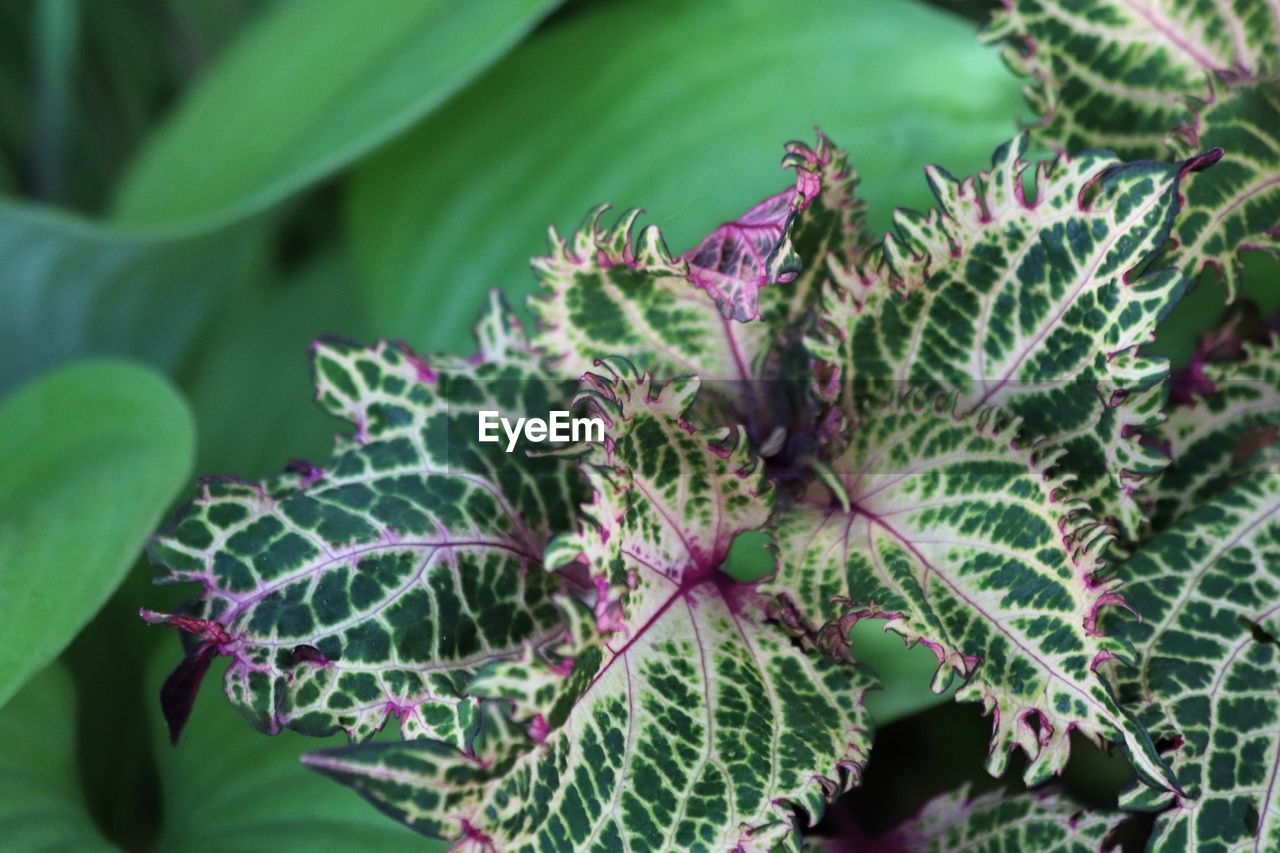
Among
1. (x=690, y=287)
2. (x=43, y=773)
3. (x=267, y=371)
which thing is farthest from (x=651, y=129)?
(x=43, y=773)

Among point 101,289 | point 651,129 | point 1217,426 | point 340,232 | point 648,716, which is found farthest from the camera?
point 340,232

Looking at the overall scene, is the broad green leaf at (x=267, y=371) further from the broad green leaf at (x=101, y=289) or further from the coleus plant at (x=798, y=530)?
the coleus plant at (x=798, y=530)

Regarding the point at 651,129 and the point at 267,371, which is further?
the point at 267,371

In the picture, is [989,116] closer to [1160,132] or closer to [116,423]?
[1160,132]

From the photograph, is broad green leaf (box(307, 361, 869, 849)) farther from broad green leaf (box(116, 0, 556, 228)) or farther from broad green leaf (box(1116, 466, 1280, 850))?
broad green leaf (box(116, 0, 556, 228))

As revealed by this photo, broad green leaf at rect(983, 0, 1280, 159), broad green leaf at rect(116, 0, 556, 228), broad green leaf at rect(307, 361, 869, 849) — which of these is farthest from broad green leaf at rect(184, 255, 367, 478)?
broad green leaf at rect(983, 0, 1280, 159)

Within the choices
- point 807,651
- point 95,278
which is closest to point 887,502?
point 807,651

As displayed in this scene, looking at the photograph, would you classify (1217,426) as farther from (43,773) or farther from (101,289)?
(101,289)
